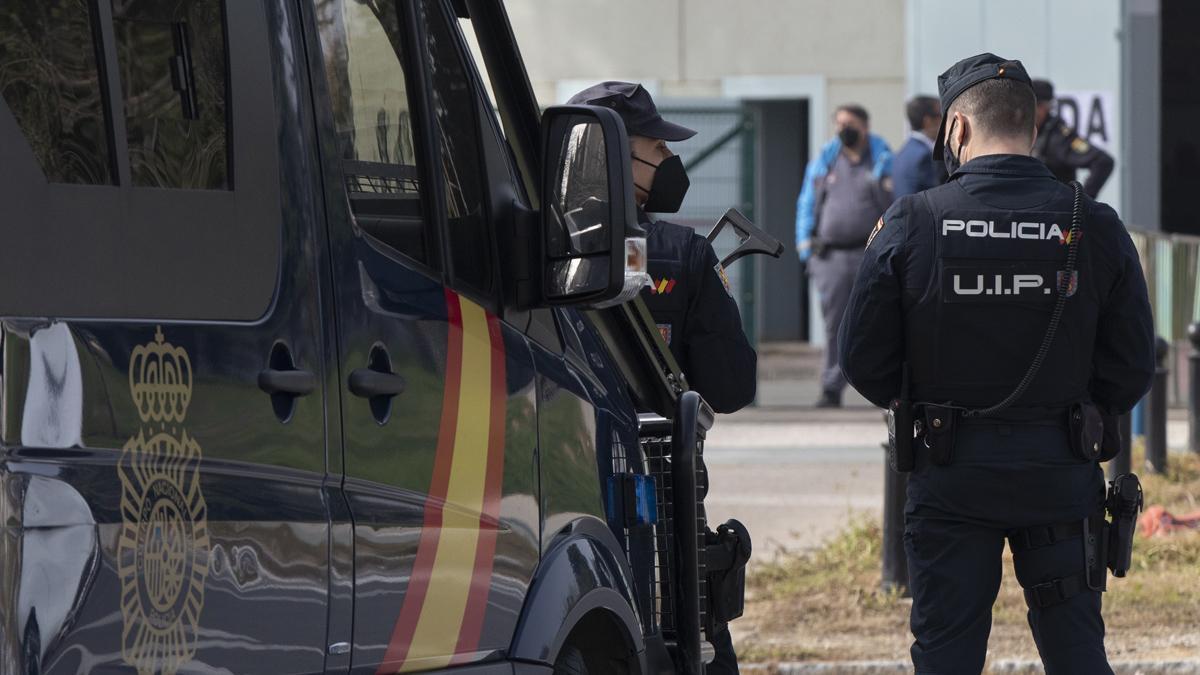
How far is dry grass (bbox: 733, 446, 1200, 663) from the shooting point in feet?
20.9

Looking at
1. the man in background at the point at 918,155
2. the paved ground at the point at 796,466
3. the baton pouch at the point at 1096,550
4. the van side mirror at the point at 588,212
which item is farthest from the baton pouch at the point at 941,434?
the man in background at the point at 918,155

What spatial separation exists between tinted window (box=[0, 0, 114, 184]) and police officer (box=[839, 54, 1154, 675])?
2.23 m

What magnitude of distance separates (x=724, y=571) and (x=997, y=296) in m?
0.84

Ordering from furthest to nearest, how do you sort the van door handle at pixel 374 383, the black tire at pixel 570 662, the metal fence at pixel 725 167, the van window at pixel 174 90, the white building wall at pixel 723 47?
the white building wall at pixel 723 47, the metal fence at pixel 725 167, the black tire at pixel 570 662, the van door handle at pixel 374 383, the van window at pixel 174 90

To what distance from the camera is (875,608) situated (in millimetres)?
6973

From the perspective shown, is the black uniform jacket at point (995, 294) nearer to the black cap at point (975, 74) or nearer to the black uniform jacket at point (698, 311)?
the black cap at point (975, 74)

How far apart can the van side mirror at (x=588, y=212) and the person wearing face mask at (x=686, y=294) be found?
1.23 m

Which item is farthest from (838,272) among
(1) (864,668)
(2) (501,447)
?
(2) (501,447)

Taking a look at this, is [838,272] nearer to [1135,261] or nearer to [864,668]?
[864,668]

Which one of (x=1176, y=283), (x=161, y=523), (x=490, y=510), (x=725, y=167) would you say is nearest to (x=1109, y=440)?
(x=490, y=510)

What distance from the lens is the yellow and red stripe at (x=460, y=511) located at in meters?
2.86

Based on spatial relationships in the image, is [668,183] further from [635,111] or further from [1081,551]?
[1081,551]

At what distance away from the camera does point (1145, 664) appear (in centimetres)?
605

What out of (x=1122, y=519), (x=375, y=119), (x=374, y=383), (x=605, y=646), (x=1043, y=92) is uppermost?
(x=1043, y=92)
